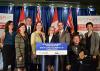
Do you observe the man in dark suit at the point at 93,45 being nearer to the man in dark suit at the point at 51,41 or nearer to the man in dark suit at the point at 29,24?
the man in dark suit at the point at 51,41

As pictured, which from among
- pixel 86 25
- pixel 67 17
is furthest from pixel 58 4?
pixel 86 25

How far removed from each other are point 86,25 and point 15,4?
1.87m

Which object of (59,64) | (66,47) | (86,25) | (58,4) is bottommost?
(59,64)

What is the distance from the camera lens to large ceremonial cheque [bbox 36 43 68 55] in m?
5.74

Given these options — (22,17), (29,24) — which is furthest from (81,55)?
(22,17)

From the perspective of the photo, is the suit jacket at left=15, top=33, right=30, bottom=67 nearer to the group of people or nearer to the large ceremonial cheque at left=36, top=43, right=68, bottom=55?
the group of people

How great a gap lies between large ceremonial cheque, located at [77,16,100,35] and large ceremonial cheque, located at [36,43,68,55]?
0.89 m

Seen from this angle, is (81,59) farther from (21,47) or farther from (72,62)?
(21,47)

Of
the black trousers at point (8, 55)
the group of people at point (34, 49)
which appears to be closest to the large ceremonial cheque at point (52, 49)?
the group of people at point (34, 49)

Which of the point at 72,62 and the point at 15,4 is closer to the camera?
the point at 72,62

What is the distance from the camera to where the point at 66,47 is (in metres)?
5.86

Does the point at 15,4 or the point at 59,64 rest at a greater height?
the point at 15,4

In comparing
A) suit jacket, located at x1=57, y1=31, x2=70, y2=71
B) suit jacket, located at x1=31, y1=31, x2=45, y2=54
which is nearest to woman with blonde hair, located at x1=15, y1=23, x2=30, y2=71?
suit jacket, located at x1=31, y1=31, x2=45, y2=54

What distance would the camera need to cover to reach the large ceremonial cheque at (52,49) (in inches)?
226
